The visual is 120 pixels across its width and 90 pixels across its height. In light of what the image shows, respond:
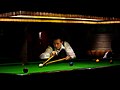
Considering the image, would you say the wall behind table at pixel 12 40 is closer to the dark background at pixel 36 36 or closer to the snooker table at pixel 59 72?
the dark background at pixel 36 36

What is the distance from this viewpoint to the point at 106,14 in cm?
651

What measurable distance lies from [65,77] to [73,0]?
2151 mm

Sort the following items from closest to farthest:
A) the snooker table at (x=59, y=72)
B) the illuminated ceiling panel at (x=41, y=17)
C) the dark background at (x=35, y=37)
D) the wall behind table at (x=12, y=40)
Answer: the snooker table at (x=59, y=72) → the illuminated ceiling panel at (x=41, y=17) → the wall behind table at (x=12, y=40) → the dark background at (x=35, y=37)

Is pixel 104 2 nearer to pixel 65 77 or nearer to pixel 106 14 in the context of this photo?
pixel 106 14

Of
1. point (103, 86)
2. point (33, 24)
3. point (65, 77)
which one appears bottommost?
point (103, 86)

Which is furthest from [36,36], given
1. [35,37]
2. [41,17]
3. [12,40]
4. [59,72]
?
[59,72]

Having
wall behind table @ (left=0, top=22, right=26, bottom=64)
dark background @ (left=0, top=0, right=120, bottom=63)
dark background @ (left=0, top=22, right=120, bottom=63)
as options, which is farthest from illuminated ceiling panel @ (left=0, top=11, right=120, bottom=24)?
dark background @ (left=0, top=22, right=120, bottom=63)

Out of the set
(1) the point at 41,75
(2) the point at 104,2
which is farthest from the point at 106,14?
(1) the point at 41,75

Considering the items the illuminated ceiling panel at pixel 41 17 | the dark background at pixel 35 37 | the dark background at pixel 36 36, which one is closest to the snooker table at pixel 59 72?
the illuminated ceiling panel at pixel 41 17

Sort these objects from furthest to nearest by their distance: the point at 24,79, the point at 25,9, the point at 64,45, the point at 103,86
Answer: the point at 64,45 → the point at 103,86 → the point at 25,9 → the point at 24,79

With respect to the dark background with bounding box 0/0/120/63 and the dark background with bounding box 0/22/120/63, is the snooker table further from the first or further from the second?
the dark background with bounding box 0/22/120/63

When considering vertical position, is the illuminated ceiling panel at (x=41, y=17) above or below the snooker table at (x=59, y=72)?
above

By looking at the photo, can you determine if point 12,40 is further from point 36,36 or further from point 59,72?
point 59,72

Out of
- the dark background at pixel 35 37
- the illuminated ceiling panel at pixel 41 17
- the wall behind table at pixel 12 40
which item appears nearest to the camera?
the illuminated ceiling panel at pixel 41 17
